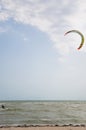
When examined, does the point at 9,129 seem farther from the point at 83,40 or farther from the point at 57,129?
the point at 83,40

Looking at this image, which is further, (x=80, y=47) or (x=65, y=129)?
(x=65, y=129)

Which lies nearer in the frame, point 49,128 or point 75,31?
point 75,31

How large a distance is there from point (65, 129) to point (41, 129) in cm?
122

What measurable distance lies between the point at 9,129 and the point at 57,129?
241 cm

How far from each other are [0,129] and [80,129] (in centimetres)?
403

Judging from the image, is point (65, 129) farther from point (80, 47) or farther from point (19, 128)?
point (80, 47)

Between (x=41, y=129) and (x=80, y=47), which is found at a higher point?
(x=80, y=47)

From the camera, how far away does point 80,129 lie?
1495 cm

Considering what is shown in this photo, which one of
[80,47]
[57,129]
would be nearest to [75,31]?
[80,47]

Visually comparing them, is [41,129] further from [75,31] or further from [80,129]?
[75,31]

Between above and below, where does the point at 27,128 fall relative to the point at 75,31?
below

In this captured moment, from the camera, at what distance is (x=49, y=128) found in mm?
15086

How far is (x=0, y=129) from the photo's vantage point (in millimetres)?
14445

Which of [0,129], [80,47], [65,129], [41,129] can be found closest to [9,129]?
[0,129]
